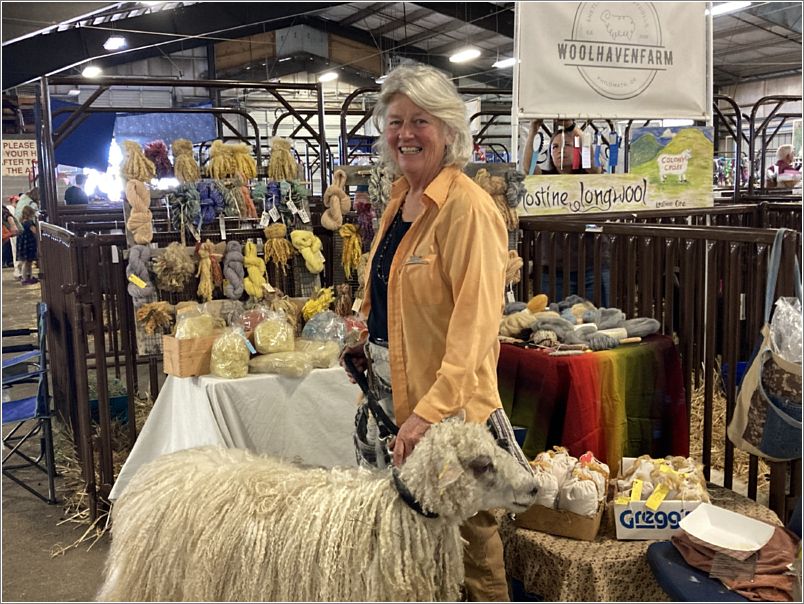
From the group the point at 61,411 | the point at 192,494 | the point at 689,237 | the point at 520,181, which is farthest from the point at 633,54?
the point at 61,411

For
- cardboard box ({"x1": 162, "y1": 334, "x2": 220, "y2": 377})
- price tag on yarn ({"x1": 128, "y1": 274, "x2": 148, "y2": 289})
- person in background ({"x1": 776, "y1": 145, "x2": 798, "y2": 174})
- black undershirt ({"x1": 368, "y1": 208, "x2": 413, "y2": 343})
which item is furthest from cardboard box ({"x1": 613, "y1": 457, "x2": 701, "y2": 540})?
person in background ({"x1": 776, "y1": 145, "x2": 798, "y2": 174})

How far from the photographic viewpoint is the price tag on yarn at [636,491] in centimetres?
254

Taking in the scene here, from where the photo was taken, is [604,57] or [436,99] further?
[604,57]

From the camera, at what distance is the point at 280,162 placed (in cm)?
420

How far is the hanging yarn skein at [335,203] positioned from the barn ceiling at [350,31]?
1.22 metres

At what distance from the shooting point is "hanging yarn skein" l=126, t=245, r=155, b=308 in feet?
11.9

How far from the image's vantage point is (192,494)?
2.23 m

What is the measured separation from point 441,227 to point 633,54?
2.08m

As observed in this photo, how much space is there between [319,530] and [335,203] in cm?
240

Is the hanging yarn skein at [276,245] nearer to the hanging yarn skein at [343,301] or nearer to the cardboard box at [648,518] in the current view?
the hanging yarn skein at [343,301]

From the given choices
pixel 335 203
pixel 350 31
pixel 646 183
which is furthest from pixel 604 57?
pixel 350 31

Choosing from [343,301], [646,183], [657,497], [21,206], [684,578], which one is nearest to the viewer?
[684,578]

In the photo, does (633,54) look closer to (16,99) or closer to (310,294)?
(310,294)

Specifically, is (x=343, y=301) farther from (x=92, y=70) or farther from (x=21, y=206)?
(x=92, y=70)
